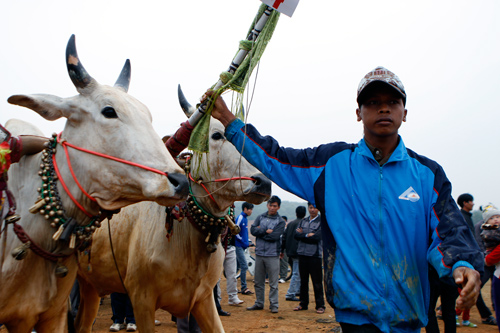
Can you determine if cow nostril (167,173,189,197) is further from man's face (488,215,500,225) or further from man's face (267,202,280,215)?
man's face (267,202,280,215)

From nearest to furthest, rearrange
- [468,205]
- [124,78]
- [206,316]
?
[124,78] < [206,316] < [468,205]

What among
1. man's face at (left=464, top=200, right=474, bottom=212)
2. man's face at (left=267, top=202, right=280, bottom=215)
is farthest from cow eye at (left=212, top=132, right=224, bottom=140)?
man's face at (left=464, top=200, right=474, bottom=212)

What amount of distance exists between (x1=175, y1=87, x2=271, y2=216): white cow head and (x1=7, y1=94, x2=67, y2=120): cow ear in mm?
1289

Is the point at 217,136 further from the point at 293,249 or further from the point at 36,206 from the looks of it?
the point at 293,249

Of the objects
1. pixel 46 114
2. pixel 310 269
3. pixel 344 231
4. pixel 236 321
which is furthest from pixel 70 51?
pixel 310 269

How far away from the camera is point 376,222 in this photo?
2273 mm

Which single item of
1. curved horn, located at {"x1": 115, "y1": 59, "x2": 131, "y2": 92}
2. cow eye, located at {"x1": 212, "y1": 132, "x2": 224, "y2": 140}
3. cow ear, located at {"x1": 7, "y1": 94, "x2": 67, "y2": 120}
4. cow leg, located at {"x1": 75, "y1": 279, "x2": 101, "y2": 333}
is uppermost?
curved horn, located at {"x1": 115, "y1": 59, "x2": 131, "y2": 92}

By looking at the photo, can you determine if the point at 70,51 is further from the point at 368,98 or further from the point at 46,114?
the point at 368,98

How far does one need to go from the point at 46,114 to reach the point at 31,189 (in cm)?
56

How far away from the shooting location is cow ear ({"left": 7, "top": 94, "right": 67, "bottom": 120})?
289cm

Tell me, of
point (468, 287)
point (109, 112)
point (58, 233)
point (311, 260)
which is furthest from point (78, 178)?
point (311, 260)

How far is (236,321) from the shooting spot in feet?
28.0

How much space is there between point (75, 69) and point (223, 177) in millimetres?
1647

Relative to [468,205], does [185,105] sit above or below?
above
